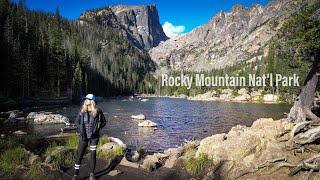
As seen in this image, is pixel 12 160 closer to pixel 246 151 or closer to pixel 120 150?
pixel 120 150

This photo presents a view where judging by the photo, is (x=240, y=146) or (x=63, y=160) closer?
(x=240, y=146)

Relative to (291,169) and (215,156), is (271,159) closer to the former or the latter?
(291,169)

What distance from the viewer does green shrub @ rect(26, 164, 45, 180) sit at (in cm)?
870

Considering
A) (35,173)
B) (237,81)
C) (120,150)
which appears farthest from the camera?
(237,81)

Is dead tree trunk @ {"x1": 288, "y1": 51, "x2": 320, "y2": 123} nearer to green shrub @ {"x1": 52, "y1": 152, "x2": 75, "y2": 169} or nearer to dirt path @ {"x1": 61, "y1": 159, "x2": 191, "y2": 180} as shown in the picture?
dirt path @ {"x1": 61, "y1": 159, "x2": 191, "y2": 180}

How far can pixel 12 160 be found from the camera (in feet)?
32.7

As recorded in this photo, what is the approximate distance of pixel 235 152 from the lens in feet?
34.8

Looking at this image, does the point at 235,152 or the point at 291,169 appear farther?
the point at 235,152

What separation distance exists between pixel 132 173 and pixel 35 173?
3.82 m

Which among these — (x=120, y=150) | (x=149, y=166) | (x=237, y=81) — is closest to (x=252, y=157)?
→ (x=149, y=166)

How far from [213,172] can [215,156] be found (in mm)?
1070

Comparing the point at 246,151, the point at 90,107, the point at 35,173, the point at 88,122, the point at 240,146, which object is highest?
the point at 90,107

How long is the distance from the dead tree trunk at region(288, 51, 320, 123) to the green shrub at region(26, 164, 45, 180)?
12.4 metres

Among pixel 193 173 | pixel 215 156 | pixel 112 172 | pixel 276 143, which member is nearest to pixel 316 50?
pixel 276 143
